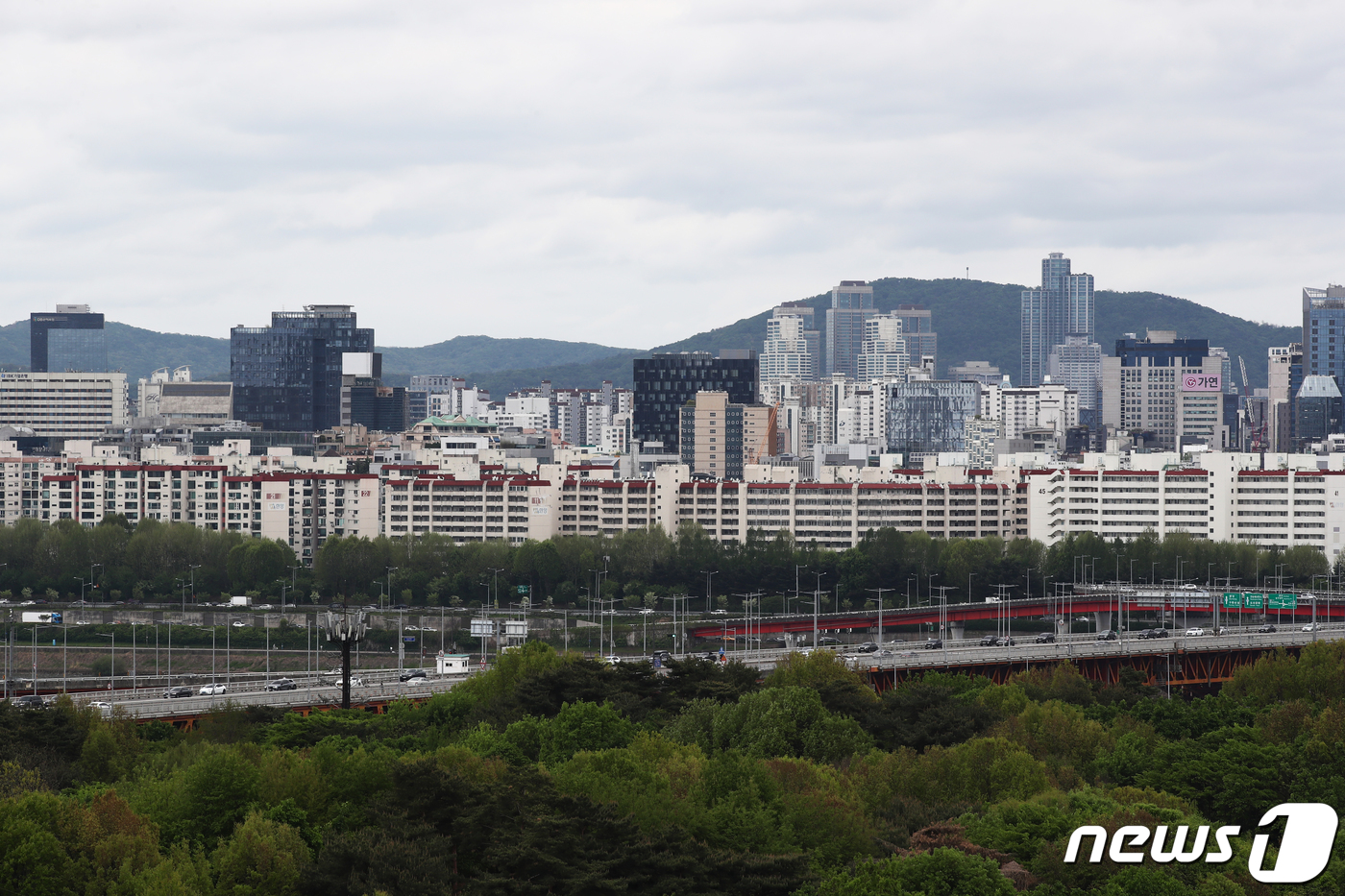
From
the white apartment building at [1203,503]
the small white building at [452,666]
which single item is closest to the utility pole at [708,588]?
the small white building at [452,666]

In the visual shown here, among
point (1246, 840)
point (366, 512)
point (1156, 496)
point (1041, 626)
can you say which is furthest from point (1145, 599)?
point (1246, 840)

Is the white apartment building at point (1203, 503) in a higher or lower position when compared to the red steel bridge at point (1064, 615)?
higher

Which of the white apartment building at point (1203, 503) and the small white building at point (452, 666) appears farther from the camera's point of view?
the white apartment building at point (1203, 503)

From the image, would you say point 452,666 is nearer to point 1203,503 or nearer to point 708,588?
point 708,588

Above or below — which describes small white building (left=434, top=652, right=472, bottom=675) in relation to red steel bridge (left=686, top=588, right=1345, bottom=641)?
below

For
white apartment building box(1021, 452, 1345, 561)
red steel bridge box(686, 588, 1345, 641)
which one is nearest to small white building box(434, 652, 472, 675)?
red steel bridge box(686, 588, 1345, 641)

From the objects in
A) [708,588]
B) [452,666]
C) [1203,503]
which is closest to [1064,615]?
[708,588]

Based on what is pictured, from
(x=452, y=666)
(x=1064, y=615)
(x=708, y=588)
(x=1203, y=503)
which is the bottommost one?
(x=452, y=666)

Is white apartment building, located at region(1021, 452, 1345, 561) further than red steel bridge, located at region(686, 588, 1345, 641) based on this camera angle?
Yes

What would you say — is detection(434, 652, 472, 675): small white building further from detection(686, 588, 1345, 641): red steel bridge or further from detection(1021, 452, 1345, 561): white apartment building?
detection(1021, 452, 1345, 561): white apartment building

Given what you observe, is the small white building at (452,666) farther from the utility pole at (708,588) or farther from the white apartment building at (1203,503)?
the white apartment building at (1203,503)

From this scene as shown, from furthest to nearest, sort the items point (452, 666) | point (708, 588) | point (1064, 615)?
point (708, 588), point (1064, 615), point (452, 666)

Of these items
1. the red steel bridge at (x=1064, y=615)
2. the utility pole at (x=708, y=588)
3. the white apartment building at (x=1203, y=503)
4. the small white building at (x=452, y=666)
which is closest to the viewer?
the small white building at (x=452, y=666)
